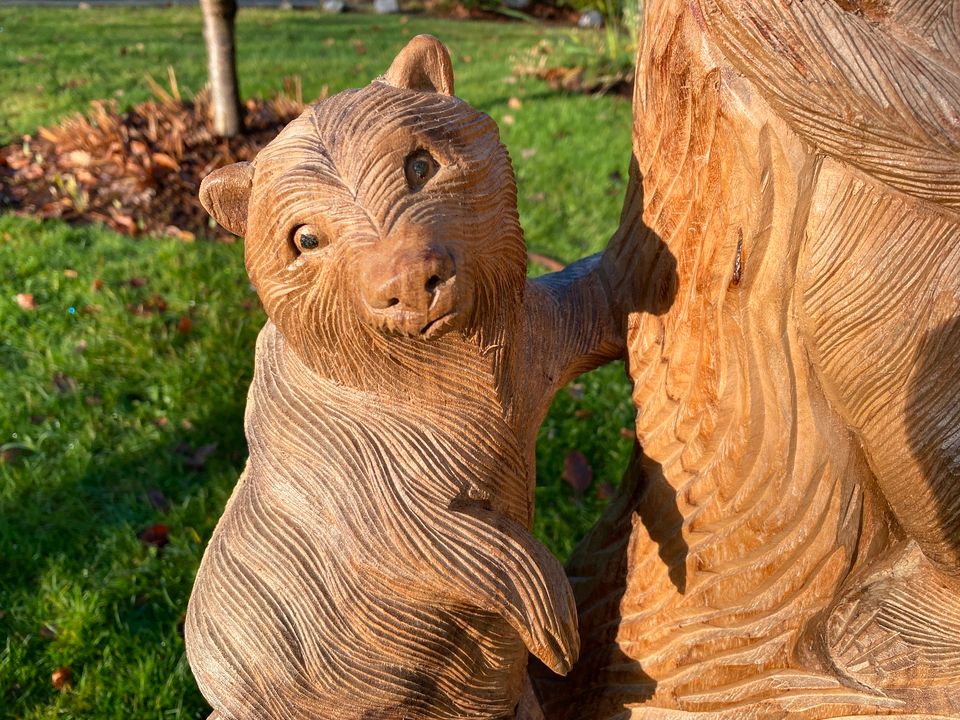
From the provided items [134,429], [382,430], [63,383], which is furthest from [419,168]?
[63,383]

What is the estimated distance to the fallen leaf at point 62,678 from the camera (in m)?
2.43

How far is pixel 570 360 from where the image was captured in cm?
130

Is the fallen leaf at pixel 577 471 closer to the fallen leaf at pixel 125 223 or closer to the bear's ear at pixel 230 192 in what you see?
the bear's ear at pixel 230 192

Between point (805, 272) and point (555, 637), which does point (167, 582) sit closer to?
point (555, 637)

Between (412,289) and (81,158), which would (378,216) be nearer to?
(412,289)

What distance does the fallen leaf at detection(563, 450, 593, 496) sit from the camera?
3.17 metres

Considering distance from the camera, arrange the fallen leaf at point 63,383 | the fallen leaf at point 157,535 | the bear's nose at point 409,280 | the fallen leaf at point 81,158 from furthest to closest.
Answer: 1. the fallen leaf at point 81,158
2. the fallen leaf at point 63,383
3. the fallen leaf at point 157,535
4. the bear's nose at point 409,280

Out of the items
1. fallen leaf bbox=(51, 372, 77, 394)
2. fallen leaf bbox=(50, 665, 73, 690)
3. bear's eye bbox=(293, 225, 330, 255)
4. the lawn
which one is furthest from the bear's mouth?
fallen leaf bbox=(51, 372, 77, 394)

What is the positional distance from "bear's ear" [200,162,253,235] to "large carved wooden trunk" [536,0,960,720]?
56cm

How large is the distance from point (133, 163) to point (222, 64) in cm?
85

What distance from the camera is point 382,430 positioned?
1070 mm

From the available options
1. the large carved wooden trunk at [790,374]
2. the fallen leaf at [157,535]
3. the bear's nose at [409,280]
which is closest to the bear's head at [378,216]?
the bear's nose at [409,280]

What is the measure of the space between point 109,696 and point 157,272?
246 centimetres

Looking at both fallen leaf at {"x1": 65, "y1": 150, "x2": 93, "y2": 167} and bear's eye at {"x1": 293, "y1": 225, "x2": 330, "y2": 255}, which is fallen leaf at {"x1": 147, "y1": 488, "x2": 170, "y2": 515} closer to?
bear's eye at {"x1": 293, "y1": 225, "x2": 330, "y2": 255}
